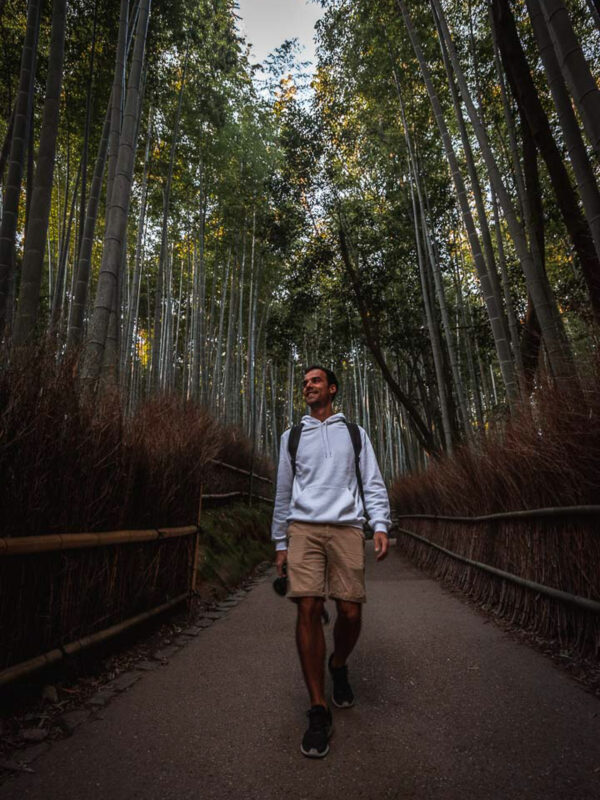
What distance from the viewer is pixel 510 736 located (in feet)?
4.97

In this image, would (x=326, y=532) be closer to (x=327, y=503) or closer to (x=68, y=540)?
(x=327, y=503)

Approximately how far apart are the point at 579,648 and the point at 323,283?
9.18m

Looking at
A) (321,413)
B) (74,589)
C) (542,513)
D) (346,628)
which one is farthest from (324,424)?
(542,513)

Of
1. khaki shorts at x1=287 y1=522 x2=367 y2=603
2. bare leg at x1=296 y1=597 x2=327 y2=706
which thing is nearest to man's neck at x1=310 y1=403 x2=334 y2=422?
khaki shorts at x1=287 y1=522 x2=367 y2=603

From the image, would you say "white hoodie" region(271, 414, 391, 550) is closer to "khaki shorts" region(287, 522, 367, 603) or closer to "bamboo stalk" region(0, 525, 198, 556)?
Result: "khaki shorts" region(287, 522, 367, 603)

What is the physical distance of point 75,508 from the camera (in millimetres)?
2025

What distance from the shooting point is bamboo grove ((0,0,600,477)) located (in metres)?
3.38

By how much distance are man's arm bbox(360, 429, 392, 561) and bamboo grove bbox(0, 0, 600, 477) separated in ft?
3.91

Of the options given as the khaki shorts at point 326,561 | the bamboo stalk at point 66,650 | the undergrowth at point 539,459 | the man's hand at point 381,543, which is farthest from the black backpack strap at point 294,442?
the undergrowth at point 539,459

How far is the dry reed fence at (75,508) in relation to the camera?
5.46 ft

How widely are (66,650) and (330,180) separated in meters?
9.21

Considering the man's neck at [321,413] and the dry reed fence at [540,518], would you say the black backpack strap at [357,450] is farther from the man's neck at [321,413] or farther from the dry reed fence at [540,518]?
the dry reed fence at [540,518]

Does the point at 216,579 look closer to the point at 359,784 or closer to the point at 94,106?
the point at 359,784

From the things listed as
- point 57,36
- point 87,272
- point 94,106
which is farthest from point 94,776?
point 94,106
